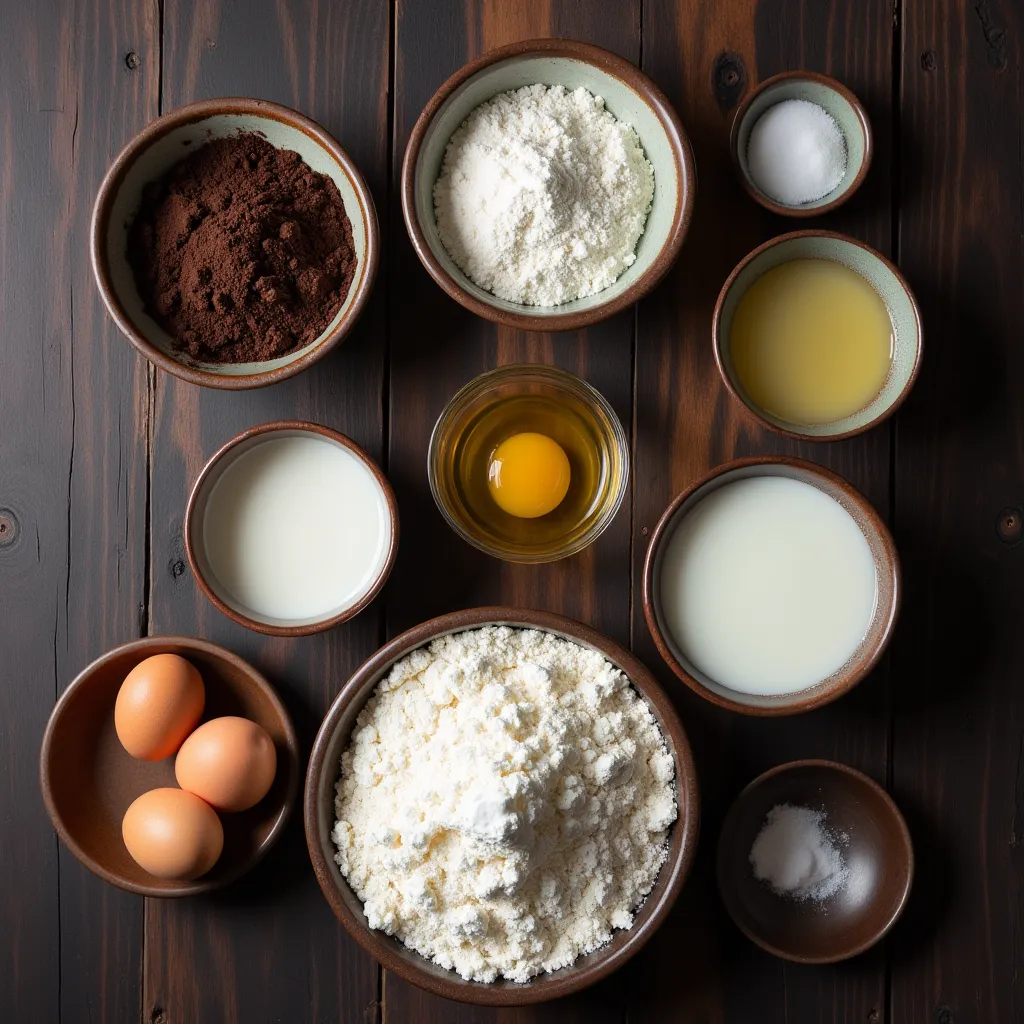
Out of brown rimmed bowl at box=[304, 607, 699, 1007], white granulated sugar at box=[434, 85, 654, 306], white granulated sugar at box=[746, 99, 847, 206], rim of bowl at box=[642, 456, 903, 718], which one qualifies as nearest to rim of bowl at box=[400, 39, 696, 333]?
white granulated sugar at box=[434, 85, 654, 306]

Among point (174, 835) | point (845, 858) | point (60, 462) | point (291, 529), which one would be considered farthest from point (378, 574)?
point (845, 858)

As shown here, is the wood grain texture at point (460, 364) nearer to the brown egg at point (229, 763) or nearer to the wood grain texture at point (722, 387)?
the wood grain texture at point (722, 387)

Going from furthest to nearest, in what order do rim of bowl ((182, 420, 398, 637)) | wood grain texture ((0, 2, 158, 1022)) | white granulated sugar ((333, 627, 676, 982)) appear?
wood grain texture ((0, 2, 158, 1022)), rim of bowl ((182, 420, 398, 637)), white granulated sugar ((333, 627, 676, 982))

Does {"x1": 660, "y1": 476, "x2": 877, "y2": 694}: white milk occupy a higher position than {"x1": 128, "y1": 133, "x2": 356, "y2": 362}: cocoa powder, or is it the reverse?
{"x1": 128, "y1": 133, "x2": 356, "y2": 362}: cocoa powder

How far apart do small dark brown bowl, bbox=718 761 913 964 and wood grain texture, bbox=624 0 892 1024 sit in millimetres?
43

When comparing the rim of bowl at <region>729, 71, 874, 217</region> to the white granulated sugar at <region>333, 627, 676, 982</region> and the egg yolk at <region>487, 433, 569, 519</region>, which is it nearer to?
the egg yolk at <region>487, 433, 569, 519</region>

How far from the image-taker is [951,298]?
4.23ft

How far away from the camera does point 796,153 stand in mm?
1226

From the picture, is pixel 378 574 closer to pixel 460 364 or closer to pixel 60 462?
pixel 460 364

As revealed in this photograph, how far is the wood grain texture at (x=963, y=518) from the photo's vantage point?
50.5 inches

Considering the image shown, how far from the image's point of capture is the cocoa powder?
1153 millimetres

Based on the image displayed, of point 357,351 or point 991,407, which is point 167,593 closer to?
point 357,351

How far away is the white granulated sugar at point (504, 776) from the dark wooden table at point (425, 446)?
0.15 m

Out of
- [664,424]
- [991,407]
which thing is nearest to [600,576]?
[664,424]
